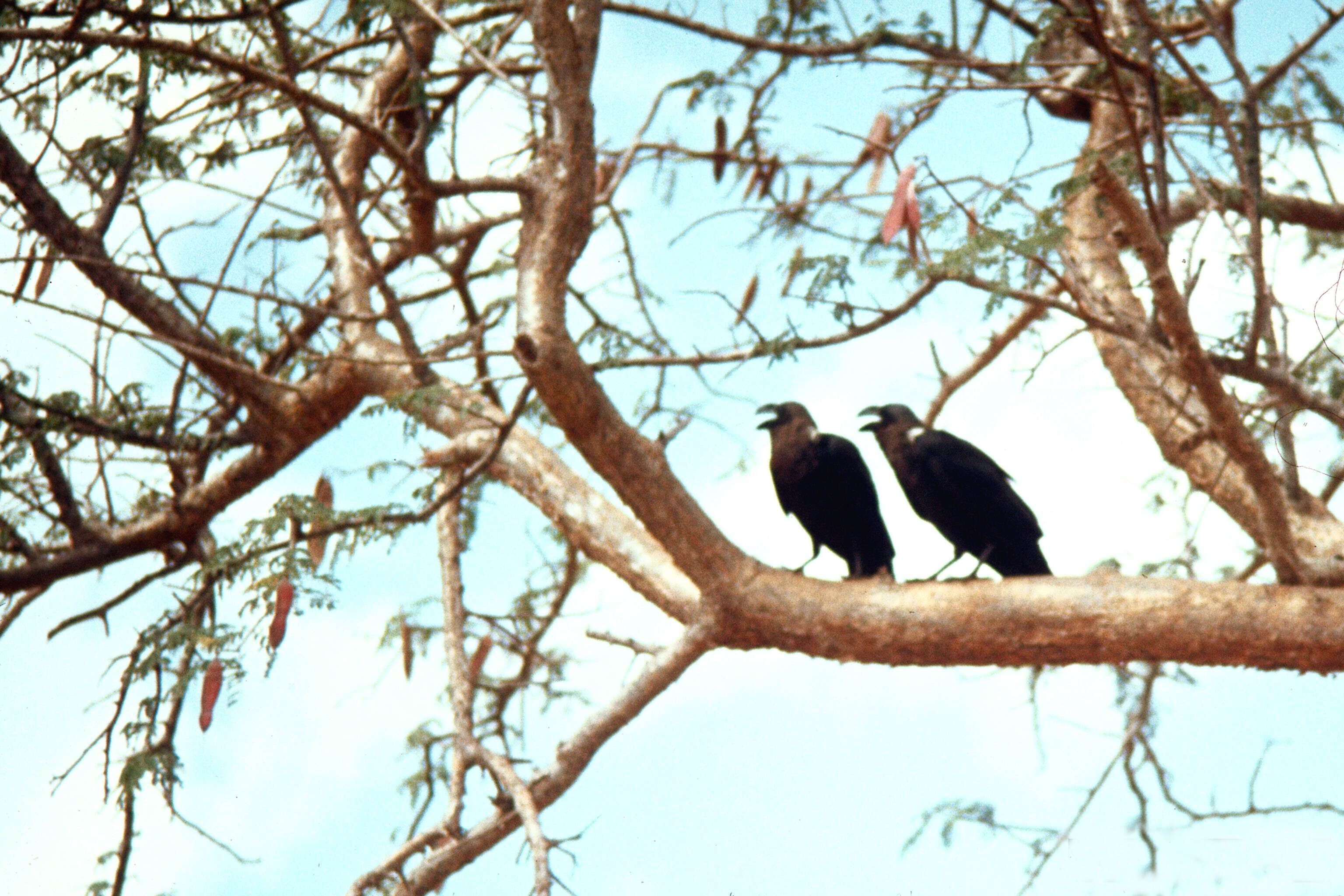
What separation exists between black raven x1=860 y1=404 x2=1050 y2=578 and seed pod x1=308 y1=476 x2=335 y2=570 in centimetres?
211

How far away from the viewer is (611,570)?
4.79 meters

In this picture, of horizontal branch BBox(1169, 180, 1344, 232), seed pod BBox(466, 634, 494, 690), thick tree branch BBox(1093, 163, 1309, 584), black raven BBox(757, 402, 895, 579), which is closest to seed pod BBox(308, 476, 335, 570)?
seed pod BBox(466, 634, 494, 690)

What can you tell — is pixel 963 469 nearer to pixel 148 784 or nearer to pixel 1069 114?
pixel 1069 114

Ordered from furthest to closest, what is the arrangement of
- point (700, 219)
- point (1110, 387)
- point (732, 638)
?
point (700, 219) → point (1110, 387) → point (732, 638)

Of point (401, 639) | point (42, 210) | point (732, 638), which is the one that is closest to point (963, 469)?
point (732, 638)

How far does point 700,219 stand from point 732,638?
6.51ft

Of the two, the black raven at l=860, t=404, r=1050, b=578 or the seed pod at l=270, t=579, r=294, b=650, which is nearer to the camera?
→ the seed pod at l=270, t=579, r=294, b=650

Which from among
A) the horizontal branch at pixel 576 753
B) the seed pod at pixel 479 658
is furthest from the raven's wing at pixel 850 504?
the seed pod at pixel 479 658

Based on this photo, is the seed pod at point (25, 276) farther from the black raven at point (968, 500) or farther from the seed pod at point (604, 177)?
the black raven at point (968, 500)

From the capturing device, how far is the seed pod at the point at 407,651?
15.9ft

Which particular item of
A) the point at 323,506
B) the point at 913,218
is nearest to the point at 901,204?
the point at 913,218

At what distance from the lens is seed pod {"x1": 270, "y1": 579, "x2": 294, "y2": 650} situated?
3803 mm

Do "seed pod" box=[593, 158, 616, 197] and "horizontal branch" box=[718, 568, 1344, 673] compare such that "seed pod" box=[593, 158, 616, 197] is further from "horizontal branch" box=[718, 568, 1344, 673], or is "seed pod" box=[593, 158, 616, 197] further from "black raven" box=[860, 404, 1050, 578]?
"horizontal branch" box=[718, 568, 1344, 673]

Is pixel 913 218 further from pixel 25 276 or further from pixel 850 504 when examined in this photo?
pixel 25 276
